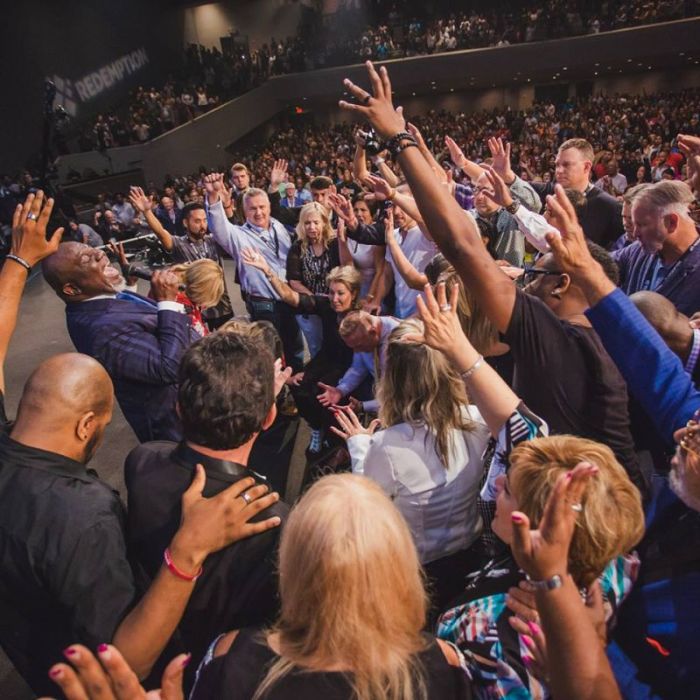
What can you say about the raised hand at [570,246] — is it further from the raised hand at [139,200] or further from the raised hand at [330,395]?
the raised hand at [139,200]

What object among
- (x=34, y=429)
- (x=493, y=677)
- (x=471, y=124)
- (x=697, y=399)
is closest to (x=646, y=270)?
(x=697, y=399)

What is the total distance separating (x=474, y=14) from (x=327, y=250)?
21.1 m

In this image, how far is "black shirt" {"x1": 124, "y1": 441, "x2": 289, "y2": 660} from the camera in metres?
1.22

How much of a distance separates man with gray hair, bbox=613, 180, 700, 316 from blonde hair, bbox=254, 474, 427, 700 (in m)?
2.36

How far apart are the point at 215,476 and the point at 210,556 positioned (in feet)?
0.64

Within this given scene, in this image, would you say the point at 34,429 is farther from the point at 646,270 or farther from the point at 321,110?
the point at 321,110

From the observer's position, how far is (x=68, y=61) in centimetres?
1619

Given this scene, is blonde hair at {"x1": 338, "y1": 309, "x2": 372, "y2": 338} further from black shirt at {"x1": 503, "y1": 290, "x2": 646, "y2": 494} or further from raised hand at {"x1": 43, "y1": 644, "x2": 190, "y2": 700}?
raised hand at {"x1": 43, "y1": 644, "x2": 190, "y2": 700}

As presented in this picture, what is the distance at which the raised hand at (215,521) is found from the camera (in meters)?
1.15

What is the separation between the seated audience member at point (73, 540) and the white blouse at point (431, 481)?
1.71 feet

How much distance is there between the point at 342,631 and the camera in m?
0.88

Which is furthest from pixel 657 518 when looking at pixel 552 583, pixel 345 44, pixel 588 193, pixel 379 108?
pixel 345 44

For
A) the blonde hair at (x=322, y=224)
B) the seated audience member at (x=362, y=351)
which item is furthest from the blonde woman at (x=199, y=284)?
the blonde hair at (x=322, y=224)

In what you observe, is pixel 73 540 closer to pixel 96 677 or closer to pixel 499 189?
pixel 96 677
